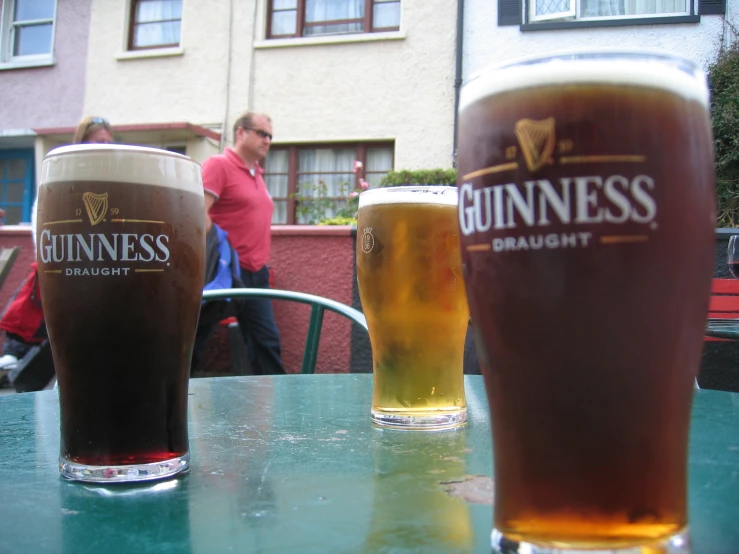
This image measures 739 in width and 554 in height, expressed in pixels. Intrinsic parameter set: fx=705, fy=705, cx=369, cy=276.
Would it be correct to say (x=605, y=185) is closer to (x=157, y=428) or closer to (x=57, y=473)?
(x=157, y=428)

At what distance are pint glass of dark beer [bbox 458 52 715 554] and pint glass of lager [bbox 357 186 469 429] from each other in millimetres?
540

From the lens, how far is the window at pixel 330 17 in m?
9.79

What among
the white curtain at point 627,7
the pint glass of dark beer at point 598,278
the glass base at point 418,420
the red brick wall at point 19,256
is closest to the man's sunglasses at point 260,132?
the red brick wall at point 19,256

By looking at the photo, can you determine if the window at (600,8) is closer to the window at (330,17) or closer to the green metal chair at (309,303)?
the window at (330,17)

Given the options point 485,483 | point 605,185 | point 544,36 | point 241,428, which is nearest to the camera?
point 605,185

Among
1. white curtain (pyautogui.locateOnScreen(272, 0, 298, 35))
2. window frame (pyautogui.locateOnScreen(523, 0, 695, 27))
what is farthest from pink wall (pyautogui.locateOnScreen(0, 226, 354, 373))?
white curtain (pyautogui.locateOnScreen(272, 0, 298, 35))

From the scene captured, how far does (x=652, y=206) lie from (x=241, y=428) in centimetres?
69

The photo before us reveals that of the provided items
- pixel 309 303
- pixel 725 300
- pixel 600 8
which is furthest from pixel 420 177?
pixel 309 303

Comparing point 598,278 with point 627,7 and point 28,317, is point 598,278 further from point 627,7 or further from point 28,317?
point 627,7

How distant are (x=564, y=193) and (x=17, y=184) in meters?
12.6

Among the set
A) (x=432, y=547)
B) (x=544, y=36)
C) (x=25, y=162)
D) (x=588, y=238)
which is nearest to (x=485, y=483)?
(x=432, y=547)

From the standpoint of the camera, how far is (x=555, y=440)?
1.74ft

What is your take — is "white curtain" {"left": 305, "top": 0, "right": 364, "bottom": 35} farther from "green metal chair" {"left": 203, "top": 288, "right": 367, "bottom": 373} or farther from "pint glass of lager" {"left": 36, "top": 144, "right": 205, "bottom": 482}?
"pint glass of lager" {"left": 36, "top": 144, "right": 205, "bottom": 482}

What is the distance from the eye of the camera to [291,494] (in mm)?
681
